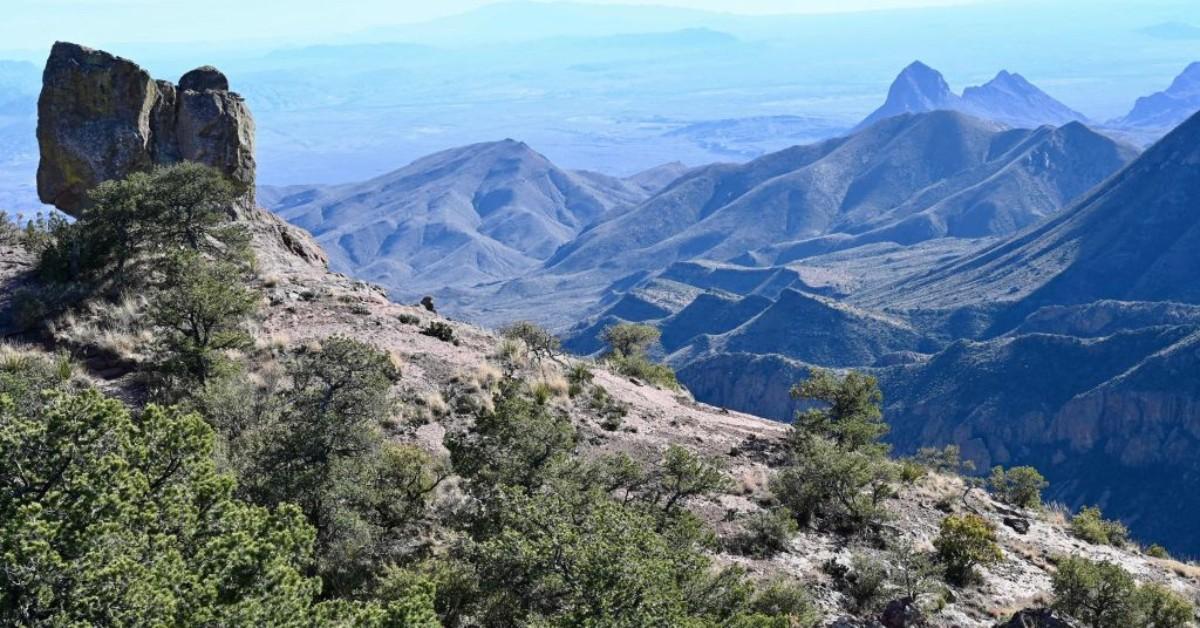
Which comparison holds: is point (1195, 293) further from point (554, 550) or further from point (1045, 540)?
point (554, 550)

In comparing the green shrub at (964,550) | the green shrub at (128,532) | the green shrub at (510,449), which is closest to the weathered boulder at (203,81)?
the green shrub at (510,449)

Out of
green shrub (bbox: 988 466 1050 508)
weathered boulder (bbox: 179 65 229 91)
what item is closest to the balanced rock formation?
weathered boulder (bbox: 179 65 229 91)

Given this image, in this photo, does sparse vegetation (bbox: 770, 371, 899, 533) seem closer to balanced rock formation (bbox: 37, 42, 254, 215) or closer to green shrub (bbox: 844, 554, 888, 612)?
green shrub (bbox: 844, 554, 888, 612)

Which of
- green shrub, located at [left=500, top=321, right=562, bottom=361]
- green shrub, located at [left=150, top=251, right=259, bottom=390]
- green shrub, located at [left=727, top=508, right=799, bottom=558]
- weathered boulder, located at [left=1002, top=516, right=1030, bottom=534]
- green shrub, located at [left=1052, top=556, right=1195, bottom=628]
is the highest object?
green shrub, located at [left=150, top=251, right=259, bottom=390]

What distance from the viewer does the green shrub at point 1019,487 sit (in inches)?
1097

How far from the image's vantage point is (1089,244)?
150625 mm

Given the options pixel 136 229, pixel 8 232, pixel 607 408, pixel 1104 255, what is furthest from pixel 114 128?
pixel 1104 255

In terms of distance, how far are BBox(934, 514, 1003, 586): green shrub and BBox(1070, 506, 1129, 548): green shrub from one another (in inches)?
262

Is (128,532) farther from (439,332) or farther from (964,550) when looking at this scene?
(439,332)

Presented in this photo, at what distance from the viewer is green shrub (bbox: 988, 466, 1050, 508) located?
27.9 meters

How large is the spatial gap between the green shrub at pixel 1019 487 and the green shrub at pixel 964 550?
8.80 m

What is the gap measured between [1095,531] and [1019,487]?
13.6ft

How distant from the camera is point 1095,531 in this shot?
2452 centimetres

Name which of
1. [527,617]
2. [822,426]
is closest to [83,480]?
[527,617]
